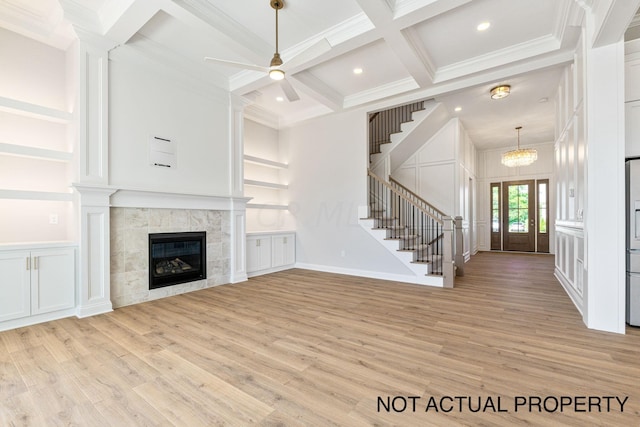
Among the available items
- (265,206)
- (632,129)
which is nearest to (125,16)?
(265,206)

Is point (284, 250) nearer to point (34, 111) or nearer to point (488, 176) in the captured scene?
point (34, 111)

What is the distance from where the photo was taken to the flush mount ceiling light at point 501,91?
17.1 ft

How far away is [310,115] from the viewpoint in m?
6.31

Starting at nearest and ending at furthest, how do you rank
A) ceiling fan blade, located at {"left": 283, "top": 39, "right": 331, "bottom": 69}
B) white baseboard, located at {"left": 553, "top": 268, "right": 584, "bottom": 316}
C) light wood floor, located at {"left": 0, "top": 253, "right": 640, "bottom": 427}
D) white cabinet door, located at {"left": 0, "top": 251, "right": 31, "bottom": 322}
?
light wood floor, located at {"left": 0, "top": 253, "right": 640, "bottom": 427} → ceiling fan blade, located at {"left": 283, "top": 39, "right": 331, "bottom": 69} → white cabinet door, located at {"left": 0, "top": 251, "right": 31, "bottom": 322} → white baseboard, located at {"left": 553, "top": 268, "right": 584, "bottom": 316}

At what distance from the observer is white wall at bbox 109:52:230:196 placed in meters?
3.83

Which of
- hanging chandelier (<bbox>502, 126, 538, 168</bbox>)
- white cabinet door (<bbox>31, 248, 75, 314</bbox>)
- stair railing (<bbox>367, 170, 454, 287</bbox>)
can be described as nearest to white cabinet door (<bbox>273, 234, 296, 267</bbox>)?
stair railing (<bbox>367, 170, 454, 287</bbox>)

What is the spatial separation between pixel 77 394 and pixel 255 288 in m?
2.93

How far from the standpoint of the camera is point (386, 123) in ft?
23.9

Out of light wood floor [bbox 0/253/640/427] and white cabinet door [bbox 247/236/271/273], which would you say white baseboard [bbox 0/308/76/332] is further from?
white cabinet door [bbox 247/236/271/273]

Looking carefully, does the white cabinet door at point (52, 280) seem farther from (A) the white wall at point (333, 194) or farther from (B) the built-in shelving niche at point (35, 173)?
(A) the white wall at point (333, 194)

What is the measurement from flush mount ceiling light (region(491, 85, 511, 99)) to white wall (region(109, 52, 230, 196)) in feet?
16.3

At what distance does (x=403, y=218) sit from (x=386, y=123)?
8.11 ft

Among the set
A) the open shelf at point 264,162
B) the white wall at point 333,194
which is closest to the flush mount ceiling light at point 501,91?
the white wall at point 333,194

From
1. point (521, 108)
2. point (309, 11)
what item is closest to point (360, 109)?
point (309, 11)
